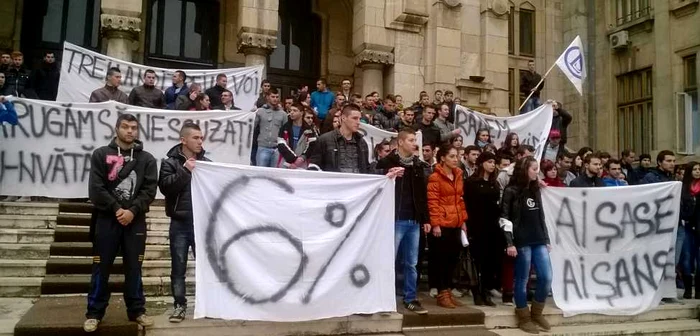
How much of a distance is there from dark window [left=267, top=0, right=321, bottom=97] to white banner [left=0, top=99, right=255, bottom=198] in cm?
698

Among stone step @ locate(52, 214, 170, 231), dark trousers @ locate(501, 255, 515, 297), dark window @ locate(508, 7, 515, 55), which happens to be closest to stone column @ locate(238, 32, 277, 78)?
stone step @ locate(52, 214, 170, 231)

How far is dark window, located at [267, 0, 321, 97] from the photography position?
52.7 feet

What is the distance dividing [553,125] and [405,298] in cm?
704

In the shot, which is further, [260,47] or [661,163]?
[260,47]

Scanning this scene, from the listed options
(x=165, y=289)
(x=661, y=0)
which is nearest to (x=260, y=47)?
(x=165, y=289)

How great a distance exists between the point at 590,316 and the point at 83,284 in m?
6.11

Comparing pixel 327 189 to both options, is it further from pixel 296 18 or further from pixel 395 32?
pixel 296 18

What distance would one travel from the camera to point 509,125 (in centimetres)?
1158

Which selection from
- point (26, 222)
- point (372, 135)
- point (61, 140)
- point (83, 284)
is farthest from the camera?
point (372, 135)

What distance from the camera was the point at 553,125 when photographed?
12.1 metres

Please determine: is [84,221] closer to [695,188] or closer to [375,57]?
[375,57]

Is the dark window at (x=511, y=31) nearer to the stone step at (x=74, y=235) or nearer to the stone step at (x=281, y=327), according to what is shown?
the stone step at (x=74, y=235)

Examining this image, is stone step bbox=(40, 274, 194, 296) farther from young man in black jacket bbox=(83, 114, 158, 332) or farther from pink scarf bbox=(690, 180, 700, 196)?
pink scarf bbox=(690, 180, 700, 196)

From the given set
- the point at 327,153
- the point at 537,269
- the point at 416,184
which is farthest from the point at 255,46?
the point at 537,269
